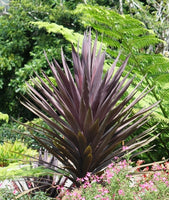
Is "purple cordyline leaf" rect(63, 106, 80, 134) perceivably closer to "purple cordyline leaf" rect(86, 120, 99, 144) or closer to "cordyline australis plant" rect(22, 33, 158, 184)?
"cordyline australis plant" rect(22, 33, 158, 184)

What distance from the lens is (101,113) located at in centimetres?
260

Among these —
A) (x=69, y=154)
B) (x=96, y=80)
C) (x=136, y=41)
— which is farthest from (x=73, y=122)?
(x=136, y=41)

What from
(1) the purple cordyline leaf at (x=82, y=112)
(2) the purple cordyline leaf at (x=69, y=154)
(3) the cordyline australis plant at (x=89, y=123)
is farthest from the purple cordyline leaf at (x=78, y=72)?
(2) the purple cordyline leaf at (x=69, y=154)

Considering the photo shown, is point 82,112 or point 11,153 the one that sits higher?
point 82,112

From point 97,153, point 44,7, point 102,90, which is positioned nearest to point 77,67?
point 102,90

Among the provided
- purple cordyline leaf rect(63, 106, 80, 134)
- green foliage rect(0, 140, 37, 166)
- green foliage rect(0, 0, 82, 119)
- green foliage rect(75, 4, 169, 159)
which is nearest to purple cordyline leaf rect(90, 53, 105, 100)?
purple cordyline leaf rect(63, 106, 80, 134)

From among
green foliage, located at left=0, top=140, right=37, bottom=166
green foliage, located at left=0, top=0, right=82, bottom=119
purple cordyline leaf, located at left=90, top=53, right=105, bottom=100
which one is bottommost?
green foliage, located at left=0, top=140, right=37, bottom=166

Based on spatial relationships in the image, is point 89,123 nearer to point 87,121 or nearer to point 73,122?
point 87,121

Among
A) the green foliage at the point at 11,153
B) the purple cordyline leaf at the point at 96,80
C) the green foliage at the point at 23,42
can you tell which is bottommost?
the green foliage at the point at 11,153

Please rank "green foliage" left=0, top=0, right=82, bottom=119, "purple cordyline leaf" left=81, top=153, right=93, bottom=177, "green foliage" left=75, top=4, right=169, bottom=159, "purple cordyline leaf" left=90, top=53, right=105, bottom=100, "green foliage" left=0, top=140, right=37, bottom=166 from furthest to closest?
"green foliage" left=0, top=0, right=82, bottom=119, "green foliage" left=0, top=140, right=37, bottom=166, "green foliage" left=75, top=4, right=169, bottom=159, "purple cordyline leaf" left=90, top=53, right=105, bottom=100, "purple cordyline leaf" left=81, top=153, right=93, bottom=177

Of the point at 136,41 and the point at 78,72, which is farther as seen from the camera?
the point at 136,41

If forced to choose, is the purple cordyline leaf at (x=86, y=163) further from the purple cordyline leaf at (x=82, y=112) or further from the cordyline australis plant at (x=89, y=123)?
the purple cordyline leaf at (x=82, y=112)

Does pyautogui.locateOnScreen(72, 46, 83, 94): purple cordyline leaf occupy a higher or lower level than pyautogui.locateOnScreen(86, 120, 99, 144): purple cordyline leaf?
higher

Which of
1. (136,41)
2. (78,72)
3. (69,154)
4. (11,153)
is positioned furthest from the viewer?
(11,153)
